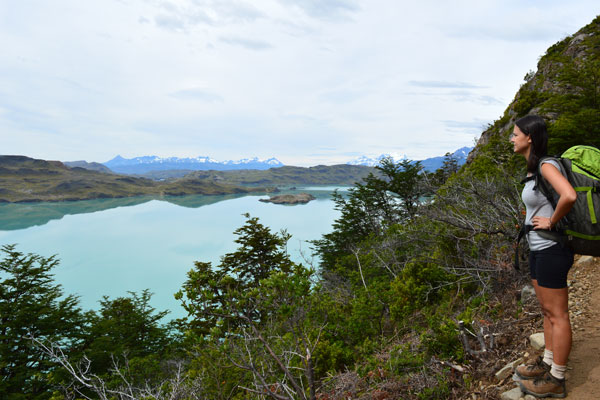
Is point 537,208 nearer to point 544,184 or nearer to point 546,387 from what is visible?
point 544,184

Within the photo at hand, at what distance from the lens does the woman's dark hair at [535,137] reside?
2.25 metres

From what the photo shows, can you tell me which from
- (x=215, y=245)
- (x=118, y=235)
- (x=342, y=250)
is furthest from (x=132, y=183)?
(x=342, y=250)

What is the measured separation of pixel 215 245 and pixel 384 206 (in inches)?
1656

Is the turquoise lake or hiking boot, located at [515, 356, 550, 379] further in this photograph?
the turquoise lake

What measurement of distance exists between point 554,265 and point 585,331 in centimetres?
169

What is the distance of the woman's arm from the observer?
6.40 feet

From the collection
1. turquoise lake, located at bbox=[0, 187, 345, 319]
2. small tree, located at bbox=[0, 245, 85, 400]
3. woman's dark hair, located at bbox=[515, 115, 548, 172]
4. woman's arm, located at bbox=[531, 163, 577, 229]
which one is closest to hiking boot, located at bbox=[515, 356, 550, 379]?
woman's arm, located at bbox=[531, 163, 577, 229]

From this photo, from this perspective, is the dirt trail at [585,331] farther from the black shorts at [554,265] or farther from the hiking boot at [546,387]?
the black shorts at [554,265]

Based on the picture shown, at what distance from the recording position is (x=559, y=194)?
2072 millimetres

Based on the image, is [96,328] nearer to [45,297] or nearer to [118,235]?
[45,297]

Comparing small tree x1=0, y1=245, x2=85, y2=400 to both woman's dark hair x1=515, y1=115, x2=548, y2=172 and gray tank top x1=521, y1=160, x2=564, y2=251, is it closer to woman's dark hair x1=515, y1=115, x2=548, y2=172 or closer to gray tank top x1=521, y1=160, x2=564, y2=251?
gray tank top x1=521, y1=160, x2=564, y2=251

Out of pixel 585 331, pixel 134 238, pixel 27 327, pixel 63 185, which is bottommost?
pixel 134 238

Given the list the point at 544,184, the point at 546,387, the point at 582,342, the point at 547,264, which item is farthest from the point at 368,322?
the point at 544,184

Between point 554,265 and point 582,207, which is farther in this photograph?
point 554,265
